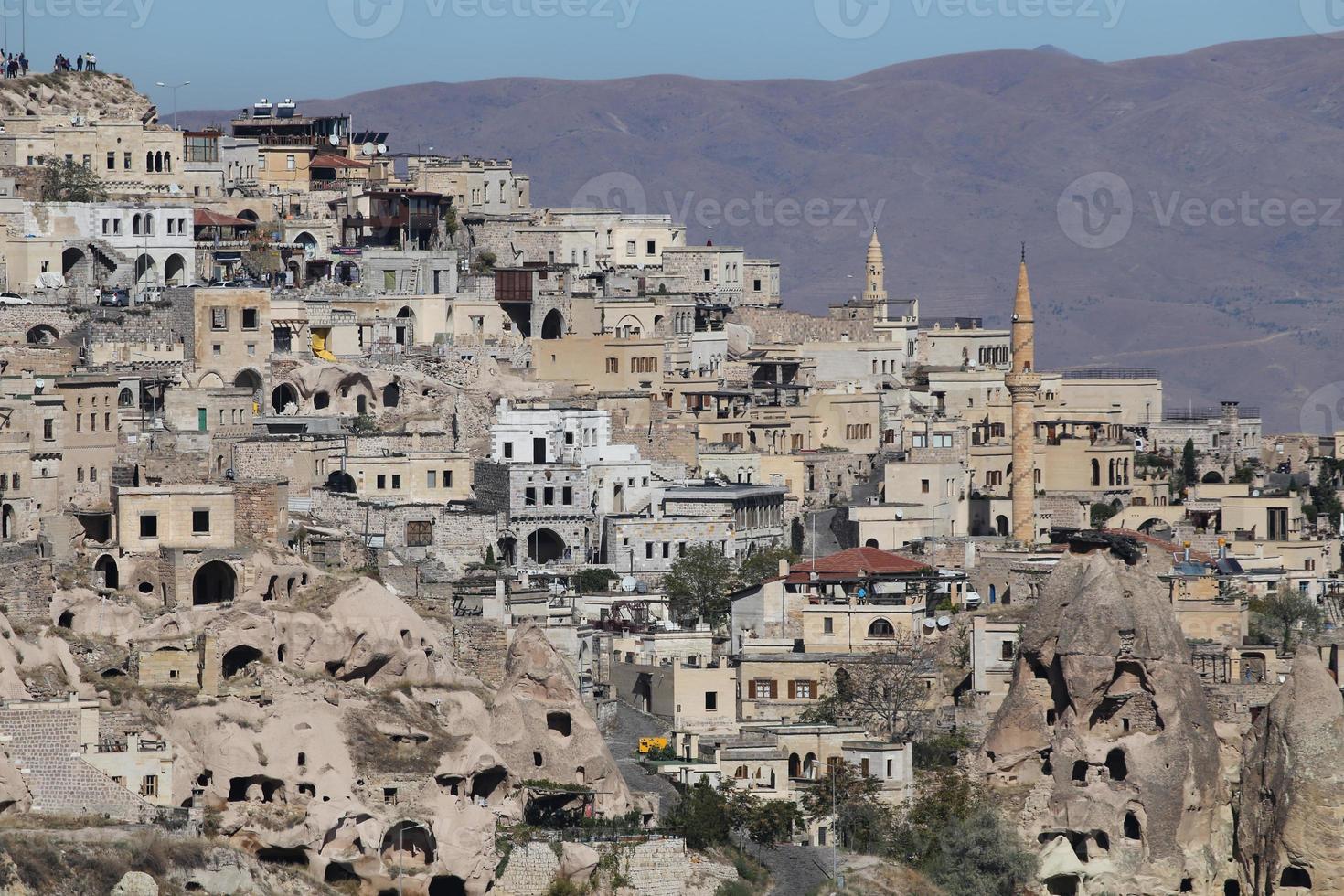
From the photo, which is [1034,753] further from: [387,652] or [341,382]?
[341,382]

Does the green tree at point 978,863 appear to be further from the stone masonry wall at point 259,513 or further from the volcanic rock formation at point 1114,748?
the stone masonry wall at point 259,513

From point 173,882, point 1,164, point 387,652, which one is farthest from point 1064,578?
point 1,164

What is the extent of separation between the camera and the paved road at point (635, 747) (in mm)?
62656

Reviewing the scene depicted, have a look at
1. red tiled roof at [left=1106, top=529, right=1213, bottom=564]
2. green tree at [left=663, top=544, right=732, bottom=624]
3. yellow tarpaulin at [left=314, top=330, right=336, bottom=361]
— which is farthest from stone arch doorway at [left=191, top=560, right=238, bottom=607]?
yellow tarpaulin at [left=314, top=330, right=336, bottom=361]

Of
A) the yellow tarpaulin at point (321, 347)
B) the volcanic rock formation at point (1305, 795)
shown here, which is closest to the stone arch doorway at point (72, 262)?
the yellow tarpaulin at point (321, 347)

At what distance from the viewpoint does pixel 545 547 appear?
8425 centimetres

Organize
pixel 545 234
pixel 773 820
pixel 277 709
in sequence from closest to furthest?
pixel 277 709 < pixel 773 820 < pixel 545 234

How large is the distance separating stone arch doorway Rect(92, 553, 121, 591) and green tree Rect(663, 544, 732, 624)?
17235 millimetres

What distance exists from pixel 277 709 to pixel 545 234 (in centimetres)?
5489

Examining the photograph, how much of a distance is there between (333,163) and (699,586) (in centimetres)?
3620

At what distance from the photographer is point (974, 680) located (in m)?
70.4

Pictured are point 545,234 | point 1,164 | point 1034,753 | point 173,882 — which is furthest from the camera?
point 545,234

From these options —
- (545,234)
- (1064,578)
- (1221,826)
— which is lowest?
(1221,826)

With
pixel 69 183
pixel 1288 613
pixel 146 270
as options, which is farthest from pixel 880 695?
pixel 69 183
